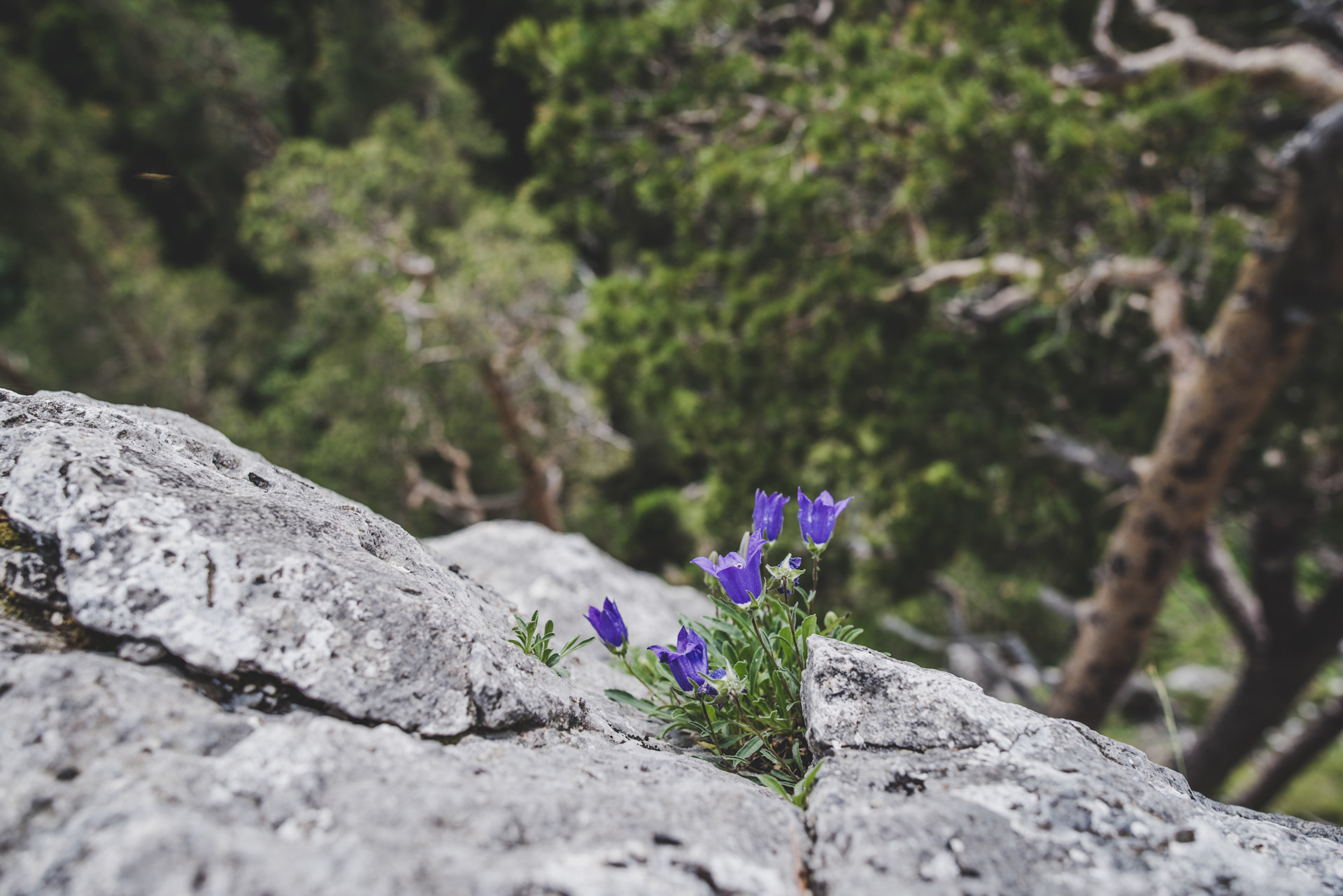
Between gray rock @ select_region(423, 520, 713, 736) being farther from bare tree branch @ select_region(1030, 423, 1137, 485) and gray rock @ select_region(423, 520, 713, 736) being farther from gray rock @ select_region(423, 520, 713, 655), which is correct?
bare tree branch @ select_region(1030, 423, 1137, 485)

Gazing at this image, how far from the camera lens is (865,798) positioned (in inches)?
35.2

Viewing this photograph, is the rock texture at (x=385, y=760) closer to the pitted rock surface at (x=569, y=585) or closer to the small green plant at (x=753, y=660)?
the small green plant at (x=753, y=660)

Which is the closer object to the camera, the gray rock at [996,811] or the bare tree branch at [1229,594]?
the gray rock at [996,811]

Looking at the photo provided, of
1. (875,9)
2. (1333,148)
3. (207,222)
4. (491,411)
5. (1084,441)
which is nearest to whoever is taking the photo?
(1333,148)

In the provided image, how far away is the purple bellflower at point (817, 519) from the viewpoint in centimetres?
126

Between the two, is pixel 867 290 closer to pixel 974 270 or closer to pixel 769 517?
pixel 974 270

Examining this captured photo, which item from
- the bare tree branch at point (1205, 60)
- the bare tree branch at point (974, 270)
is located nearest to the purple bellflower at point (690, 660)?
the bare tree branch at point (974, 270)

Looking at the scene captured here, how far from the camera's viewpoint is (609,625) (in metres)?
1.32

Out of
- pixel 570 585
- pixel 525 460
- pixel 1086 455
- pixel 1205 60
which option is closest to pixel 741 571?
pixel 570 585

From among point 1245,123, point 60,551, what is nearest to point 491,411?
point 1245,123

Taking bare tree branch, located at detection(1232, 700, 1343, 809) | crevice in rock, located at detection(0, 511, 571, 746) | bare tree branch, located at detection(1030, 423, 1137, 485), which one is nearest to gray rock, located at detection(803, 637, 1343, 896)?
crevice in rock, located at detection(0, 511, 571, 746)

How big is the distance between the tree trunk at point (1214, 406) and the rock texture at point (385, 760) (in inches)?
107

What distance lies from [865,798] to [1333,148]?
308 cm

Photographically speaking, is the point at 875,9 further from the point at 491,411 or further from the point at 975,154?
the point at 491,411
